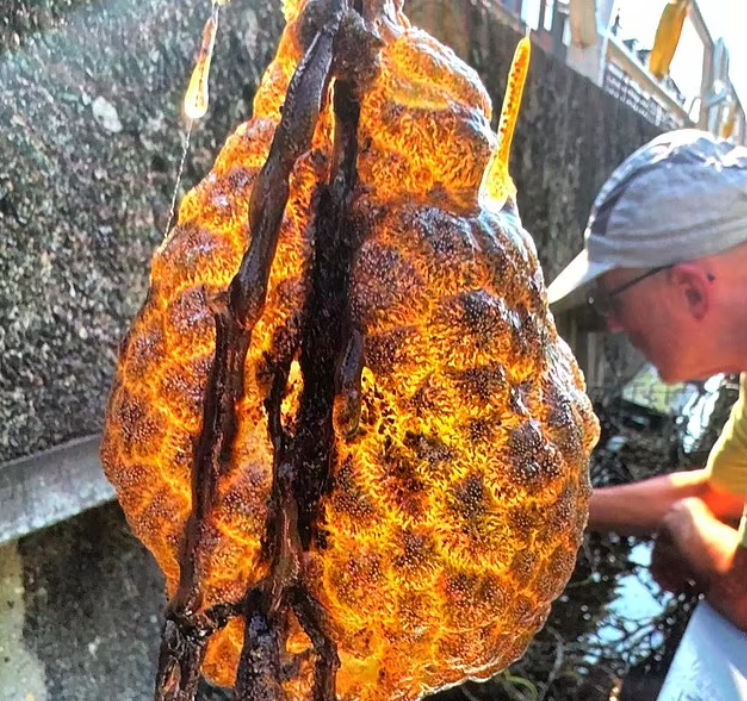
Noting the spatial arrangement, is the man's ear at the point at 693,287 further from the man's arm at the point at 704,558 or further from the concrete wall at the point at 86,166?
the concrete wall at the point at 86,166

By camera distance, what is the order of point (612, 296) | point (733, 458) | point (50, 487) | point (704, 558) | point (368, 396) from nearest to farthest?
point (368, 396) < point (50, 487) < point (704, 558) < point (612, 296) < point (733, 458)

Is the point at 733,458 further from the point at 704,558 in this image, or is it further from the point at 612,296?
the point at 612,296

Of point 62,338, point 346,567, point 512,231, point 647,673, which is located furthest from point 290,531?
point 647,673

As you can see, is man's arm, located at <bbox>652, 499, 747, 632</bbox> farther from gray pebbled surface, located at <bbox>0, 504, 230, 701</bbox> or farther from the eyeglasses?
gray pebbled surface, located at <bbox>0, 504, 230, 701</bbox>

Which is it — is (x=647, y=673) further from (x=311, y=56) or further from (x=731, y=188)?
(x=311, y=56)

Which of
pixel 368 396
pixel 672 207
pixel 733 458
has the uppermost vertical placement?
pixel 368 396

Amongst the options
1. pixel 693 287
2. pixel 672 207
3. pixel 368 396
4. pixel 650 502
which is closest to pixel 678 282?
pixel 693 287

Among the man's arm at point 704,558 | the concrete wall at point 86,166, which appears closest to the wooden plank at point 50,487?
the concrete wall at point 86,166

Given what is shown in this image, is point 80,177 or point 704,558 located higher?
point 80,177
